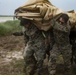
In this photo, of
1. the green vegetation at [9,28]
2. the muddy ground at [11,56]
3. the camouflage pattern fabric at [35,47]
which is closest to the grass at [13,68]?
the muddy ground at [11,56]

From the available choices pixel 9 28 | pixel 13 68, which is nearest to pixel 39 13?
pixel 13 68

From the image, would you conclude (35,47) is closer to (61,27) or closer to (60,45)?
(60,45)

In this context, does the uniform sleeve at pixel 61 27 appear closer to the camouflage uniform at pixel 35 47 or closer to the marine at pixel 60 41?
the marine at pixel 60 41

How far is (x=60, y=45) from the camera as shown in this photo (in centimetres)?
714

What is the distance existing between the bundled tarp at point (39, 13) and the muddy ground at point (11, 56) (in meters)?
1.38

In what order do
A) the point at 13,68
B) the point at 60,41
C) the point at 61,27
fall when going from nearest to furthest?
the point at 61,27 < the point at 60,41 < the point at 13,68

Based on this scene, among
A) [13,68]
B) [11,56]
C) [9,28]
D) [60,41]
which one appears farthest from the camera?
[9,28]

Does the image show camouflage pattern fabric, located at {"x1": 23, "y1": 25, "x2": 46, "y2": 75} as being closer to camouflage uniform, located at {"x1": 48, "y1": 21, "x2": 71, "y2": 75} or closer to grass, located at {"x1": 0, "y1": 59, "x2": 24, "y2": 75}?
camouflage uniform, located at {"x1": 48, "y1": 21, "x2": 71, "y2": 75}

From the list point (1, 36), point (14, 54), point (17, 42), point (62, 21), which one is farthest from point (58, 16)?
point (1, 36)

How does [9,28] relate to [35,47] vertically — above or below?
below

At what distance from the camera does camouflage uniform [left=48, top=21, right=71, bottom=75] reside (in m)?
7.01

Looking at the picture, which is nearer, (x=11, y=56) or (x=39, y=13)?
(x=39, y=13)

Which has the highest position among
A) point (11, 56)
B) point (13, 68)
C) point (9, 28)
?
point (13, 68)

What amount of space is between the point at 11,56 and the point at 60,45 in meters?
3.23
